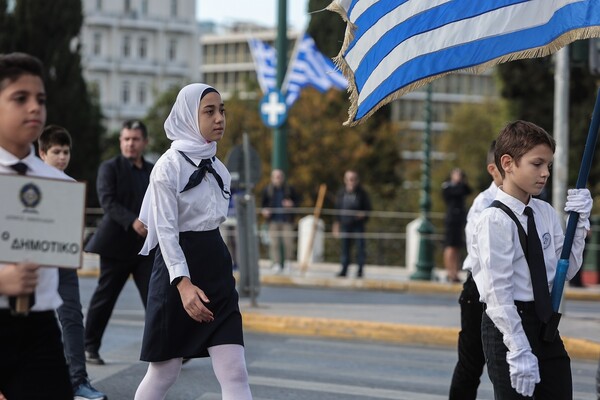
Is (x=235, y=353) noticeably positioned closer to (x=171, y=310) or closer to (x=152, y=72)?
(x=171, y=310)

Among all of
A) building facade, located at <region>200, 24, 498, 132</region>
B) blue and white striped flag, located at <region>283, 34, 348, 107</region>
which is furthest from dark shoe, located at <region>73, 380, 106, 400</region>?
building facade, located at <region>200, 24, 498, 132</region>

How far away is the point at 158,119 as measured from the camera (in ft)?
236

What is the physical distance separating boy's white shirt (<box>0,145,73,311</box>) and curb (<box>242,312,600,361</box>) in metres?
7.71

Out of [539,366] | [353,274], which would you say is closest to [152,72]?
[353,274]

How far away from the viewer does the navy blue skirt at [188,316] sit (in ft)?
18.0

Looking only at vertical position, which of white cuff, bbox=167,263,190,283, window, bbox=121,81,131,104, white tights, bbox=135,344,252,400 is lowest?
white tights, bbox=135,344,252,400

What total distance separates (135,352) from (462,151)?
65.5 meters

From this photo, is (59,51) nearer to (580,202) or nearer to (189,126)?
(189,126)

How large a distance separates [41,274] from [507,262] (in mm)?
1900

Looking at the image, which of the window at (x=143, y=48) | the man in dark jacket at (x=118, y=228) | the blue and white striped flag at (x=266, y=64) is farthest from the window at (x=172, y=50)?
the man in dark jacket at (x=118, y=228)

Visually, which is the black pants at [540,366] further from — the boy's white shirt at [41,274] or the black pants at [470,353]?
the boy's white shirt at [41,274]

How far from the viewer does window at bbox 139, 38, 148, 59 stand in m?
111

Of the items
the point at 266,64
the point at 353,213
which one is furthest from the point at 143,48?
the point at 353,213

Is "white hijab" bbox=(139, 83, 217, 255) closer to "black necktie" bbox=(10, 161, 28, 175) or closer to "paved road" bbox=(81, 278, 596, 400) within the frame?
"black necktie" bbox=(10, 161, 28, 175)
